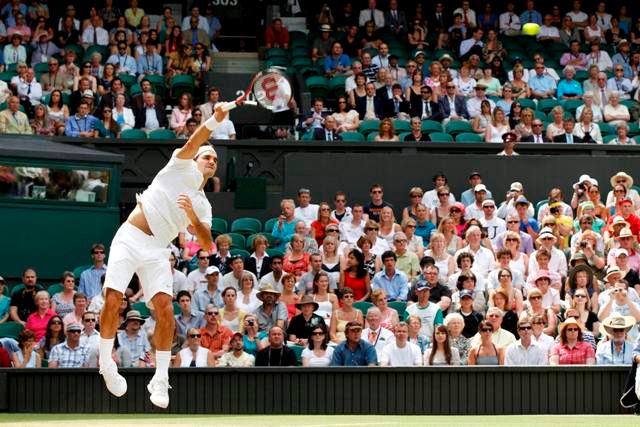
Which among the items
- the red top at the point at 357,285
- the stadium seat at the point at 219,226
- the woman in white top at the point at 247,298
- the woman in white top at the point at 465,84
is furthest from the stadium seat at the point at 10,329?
the woman in white top at the point at 465,84

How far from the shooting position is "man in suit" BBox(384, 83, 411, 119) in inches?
826

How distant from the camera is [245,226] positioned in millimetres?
18719

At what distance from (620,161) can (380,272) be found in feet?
16.7

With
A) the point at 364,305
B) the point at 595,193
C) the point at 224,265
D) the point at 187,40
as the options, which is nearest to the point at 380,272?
the point at 364,305

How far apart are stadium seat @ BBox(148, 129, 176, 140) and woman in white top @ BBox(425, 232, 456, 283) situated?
490 centimetres

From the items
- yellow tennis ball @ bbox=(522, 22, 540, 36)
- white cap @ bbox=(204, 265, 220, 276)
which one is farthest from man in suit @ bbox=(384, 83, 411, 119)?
white cap @ bbox=(204, 265, 220, 276)

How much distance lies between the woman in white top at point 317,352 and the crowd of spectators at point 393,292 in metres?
0.02

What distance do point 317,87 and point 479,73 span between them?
101 inches

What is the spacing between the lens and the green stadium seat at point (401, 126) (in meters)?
20.6

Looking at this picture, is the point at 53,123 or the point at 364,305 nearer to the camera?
the point at 364,305

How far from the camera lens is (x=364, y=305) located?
15.9 metres

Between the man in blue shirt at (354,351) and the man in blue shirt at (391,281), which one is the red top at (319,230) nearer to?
the man in blue shirt at (391,281)

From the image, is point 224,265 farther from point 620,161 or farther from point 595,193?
point 620,161

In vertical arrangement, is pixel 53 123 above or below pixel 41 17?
below
